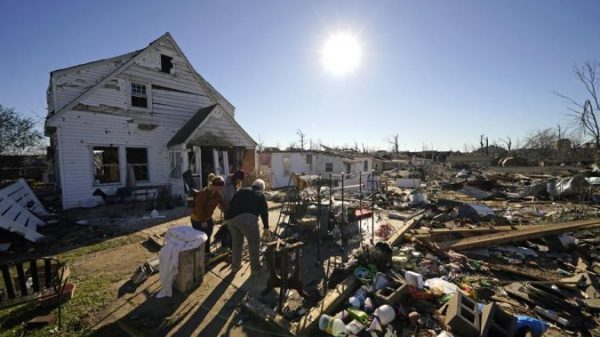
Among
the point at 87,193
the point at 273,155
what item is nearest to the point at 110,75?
the point at 87,193

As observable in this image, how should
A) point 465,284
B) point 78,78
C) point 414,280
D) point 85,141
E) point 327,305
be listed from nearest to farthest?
point 327,305 < point 414,280 < point 465,284 < point 85,141 < point 78,78

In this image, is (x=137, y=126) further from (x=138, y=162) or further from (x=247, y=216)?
(x=247, y=216)

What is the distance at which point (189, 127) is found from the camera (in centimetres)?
1284

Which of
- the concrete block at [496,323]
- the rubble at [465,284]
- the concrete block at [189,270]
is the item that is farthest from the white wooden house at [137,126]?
the concrete block at [496,323]

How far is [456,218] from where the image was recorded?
976 cm

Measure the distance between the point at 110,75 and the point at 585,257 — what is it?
1711 cm

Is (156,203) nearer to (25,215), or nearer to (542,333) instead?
(25,215)

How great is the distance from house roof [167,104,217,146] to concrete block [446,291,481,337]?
11704 mm

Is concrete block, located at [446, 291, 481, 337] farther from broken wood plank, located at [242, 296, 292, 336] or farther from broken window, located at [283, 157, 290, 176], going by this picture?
broken window, located at [283, 157, 290, 176]

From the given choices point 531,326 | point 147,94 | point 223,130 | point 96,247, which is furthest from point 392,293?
point 147,94

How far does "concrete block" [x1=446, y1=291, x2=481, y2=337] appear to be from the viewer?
10.2 ft

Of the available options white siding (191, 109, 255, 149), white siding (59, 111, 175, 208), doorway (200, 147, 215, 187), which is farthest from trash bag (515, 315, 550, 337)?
white siding (59, 111, 175, 208)

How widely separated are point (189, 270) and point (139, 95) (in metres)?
10.9

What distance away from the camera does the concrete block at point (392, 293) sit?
383 centimetres
